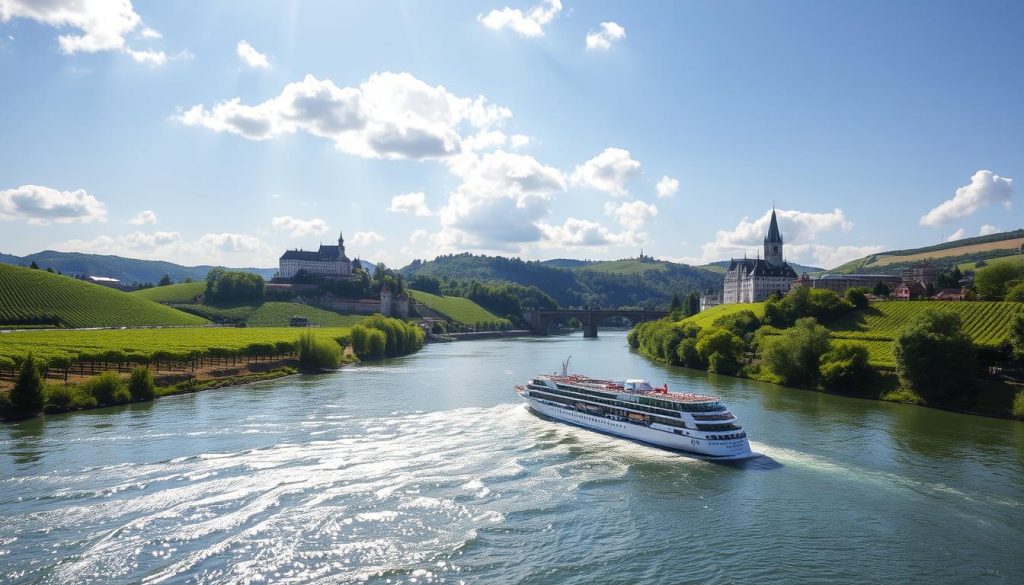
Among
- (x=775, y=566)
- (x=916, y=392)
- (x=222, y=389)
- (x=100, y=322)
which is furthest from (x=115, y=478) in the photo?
(x=100, y=322)

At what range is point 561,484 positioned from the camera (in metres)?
34.5

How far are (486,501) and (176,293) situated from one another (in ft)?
538

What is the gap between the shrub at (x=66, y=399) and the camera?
158 ft

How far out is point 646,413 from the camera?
4481 centimetres

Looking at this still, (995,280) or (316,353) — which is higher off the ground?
(995,280)

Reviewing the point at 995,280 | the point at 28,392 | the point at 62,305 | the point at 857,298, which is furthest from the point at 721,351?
the point at 62,305

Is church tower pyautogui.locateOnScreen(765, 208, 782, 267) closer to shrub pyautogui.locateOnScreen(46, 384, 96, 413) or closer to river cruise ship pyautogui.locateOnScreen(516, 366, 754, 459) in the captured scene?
river cruise ship pyautogui.locateOnScreen(516, 366, 754, 459)

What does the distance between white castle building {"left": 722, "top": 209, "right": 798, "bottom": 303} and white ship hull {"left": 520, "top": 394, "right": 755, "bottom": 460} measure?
4143 inches

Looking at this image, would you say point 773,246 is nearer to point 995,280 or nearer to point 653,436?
point 995,280

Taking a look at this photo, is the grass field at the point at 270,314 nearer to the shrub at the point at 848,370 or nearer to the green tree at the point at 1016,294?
the shrub at the point at 848,370

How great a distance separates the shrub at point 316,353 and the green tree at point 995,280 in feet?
289

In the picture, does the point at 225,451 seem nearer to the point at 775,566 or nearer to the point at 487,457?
the point at 487,457

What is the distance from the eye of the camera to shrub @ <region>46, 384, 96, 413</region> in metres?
48.2

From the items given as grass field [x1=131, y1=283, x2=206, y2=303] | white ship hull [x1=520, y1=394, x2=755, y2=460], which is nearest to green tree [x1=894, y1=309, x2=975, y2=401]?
white ship hull [x1=520, y1=394, x2=755, y2=460]
